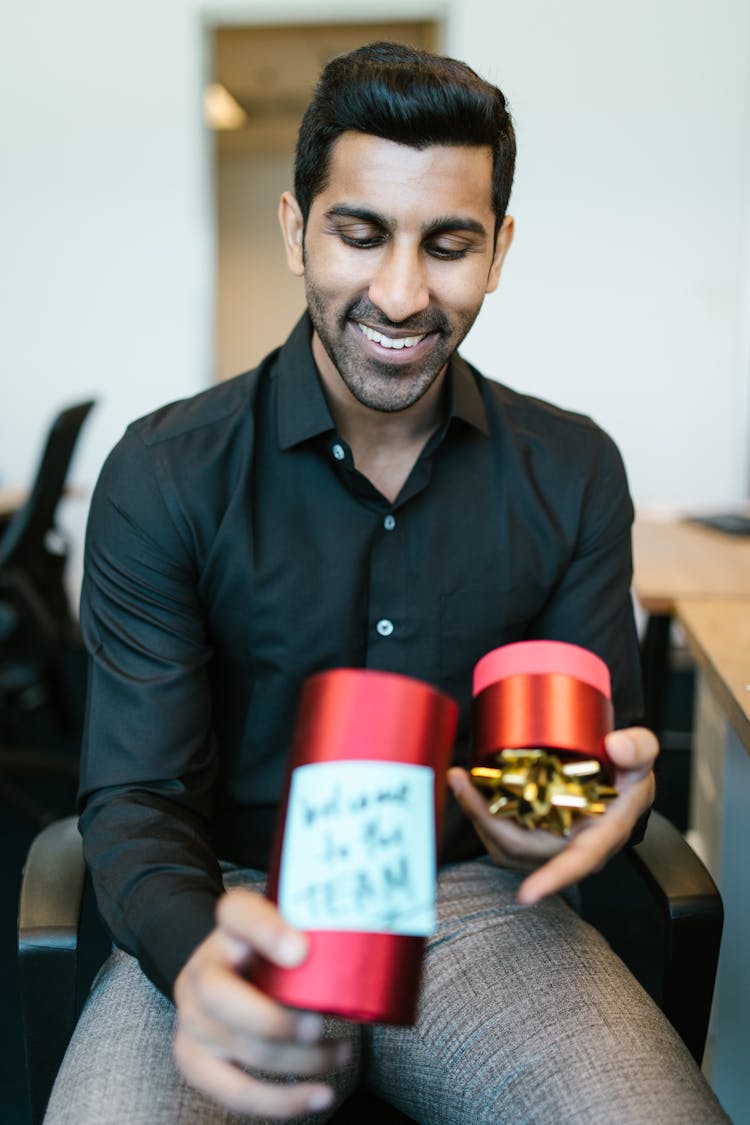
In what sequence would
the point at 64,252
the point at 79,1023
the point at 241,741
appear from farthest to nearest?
the point at 64,252
the point at 241,741
the point at 79,1023

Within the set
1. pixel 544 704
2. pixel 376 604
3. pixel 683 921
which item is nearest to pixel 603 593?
pixel 376 604

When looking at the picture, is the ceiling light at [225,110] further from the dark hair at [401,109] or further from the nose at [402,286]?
the nose at [402,286]

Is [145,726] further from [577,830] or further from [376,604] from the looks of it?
[577,830]

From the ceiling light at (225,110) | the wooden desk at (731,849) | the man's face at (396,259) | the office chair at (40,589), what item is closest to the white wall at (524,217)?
the office chair at (40,589)

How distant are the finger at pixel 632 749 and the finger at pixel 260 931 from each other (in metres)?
0.26

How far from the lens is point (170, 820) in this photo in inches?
37.9

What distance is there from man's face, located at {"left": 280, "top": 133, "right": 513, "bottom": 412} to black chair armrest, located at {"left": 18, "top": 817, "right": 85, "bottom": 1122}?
0.54m

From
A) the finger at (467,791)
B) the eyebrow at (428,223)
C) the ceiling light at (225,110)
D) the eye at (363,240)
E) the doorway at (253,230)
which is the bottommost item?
the finger at (467,791)

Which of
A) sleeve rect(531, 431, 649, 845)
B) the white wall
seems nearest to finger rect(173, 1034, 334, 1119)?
sleeve rect(531, 431, 649, 845)

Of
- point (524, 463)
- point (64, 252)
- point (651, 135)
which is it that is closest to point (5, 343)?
point (64, 252)

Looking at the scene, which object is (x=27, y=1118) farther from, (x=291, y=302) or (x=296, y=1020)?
(x=291, y=302)

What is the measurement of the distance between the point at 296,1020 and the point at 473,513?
2.12 ft

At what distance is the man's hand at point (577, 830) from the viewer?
2.44 feet

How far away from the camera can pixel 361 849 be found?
59cm
